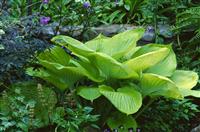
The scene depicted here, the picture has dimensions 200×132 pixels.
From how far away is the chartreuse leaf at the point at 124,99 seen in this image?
3273mm

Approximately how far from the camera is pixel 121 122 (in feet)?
11.9

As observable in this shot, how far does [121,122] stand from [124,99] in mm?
366

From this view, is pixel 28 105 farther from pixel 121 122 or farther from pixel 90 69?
pixel 121 122

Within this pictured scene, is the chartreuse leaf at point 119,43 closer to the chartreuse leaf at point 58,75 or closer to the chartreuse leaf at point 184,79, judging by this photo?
the chartreuse leaf at point 58,75

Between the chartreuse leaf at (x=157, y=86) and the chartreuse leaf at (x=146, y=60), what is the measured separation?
0.08 metres

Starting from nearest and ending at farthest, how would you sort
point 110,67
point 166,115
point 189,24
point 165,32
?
point 110,67 → point 166,115 → point 189,24 → point 165,32

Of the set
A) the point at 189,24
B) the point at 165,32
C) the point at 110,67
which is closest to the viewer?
the point at 110,67

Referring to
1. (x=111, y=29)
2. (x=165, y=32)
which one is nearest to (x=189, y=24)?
(x=165, y=32)

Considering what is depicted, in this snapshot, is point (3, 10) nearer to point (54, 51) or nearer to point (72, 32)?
point (54, 51)

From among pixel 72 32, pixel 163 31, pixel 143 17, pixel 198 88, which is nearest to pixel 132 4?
pixel 143 17

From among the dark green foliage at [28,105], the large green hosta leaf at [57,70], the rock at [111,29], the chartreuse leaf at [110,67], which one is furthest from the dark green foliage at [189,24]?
the dark green foliage at [28,105]

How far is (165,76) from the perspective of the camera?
3668mm

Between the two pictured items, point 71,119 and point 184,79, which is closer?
point 71,119

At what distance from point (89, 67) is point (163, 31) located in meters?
1.47
